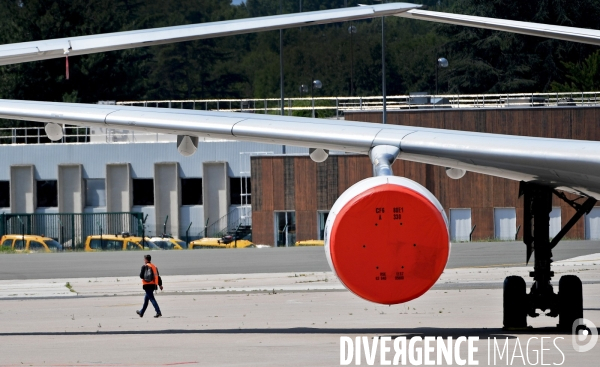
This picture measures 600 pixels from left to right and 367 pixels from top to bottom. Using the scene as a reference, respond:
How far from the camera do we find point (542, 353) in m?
12.0

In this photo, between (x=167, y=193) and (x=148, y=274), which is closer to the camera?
(x=148, y=274)

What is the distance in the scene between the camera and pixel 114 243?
44.8 meters

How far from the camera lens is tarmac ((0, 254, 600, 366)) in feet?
41.3

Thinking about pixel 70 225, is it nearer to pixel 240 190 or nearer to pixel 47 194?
pixel 47 194

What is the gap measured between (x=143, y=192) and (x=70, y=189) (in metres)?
4.24

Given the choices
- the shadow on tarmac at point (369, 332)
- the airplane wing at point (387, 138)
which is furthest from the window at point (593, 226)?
the airplane wing at point (387, 138)

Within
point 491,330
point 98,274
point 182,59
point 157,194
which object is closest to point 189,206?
point 157,194

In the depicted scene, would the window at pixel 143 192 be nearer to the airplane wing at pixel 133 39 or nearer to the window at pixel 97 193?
the window at pixel 97 193

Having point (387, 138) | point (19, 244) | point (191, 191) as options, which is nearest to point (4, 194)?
point (19, 244)

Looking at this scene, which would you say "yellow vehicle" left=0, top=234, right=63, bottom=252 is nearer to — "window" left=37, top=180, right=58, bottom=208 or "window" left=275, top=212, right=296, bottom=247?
"window" left=37, top=180, right=58, bottom=208

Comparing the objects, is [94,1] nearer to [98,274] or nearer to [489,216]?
[489,216]

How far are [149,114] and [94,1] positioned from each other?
69490 millimetres

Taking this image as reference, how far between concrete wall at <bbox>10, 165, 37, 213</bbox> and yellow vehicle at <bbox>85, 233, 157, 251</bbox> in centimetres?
1006

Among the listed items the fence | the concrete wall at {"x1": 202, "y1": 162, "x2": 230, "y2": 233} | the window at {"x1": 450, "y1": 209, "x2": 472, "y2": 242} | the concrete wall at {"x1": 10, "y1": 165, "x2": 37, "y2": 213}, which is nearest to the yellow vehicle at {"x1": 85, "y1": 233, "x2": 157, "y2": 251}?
the fence
